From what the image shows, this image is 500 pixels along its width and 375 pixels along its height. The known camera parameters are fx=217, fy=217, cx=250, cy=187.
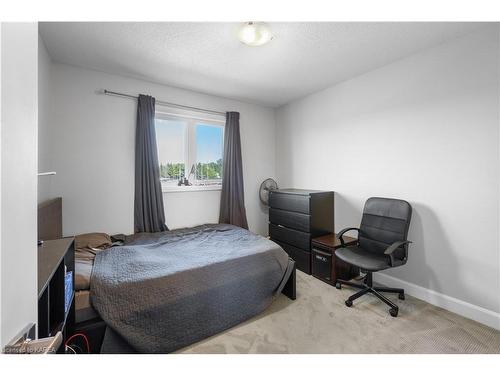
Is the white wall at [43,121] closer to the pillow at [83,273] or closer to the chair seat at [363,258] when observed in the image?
the pillow at [83,273]

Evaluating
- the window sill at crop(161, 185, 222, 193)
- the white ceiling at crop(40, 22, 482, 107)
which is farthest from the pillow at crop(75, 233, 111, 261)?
the white ceiling at crop(40, 22, 482, 107)

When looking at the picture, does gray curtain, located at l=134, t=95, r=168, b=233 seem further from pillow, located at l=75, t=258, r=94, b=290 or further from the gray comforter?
pillow, located at l=75, t=258, r=94, b=290

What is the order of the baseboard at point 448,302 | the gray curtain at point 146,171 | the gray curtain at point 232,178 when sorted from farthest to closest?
the gray curtain at point 232,178 → the gray curtain at point 146,171 → the baseboard at point 448,302

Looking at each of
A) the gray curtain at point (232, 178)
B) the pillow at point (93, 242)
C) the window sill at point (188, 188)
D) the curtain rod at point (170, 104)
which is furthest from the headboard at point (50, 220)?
the gray curtain at point (232, 178)

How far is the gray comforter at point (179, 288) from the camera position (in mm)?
1462

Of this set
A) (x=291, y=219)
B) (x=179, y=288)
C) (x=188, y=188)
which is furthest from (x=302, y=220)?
(x=179, y=288)

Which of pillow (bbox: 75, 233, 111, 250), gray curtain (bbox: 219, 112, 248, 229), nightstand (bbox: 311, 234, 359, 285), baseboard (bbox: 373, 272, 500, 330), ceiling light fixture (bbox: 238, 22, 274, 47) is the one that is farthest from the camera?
gray curtain (bbox: 219, 112, 248, 229)

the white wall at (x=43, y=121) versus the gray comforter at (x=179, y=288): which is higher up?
the white wall at (x=43, y=121)

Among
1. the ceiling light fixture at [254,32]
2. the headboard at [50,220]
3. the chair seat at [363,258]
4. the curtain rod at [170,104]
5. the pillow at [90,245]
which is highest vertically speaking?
the ceiling light fixture at [254,32]

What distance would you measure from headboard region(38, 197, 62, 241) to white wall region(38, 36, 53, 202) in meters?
0.11

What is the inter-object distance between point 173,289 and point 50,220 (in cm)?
138

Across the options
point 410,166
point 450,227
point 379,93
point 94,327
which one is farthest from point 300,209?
point 94,327

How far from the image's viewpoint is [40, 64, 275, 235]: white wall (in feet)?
7.93
